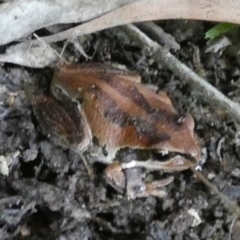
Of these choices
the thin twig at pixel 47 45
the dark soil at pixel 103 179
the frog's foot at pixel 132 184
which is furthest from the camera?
the thin twig at pixel 47 45

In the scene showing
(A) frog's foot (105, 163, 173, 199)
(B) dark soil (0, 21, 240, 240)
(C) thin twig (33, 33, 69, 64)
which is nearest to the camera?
(B) dark soil (0, 21, 240, 240)

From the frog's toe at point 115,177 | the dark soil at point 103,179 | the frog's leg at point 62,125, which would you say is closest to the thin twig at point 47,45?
the dark soil at point 103,179

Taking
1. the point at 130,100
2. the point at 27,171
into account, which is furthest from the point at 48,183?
the point at 130,100

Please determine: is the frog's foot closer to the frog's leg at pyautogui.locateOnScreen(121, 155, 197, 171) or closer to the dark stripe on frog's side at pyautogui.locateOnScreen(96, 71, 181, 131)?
the frog's leg at pyautogui.locateOnScreen(121, 155, 197, 171)

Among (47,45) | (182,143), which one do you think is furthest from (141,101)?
(47,45)

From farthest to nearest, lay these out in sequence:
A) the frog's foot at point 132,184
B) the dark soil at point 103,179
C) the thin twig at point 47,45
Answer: the thin twig at point 47,45
the frog's foot at point 132,184
the dark soil at point 103,179

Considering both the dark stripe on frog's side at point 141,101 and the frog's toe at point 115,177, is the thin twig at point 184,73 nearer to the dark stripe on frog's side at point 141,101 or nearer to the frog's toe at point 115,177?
the dark stripe on frog's side at point 141,101

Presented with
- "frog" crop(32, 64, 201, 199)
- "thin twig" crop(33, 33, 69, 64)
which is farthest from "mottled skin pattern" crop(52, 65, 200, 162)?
"thin twig" crop(33, 33, 69, 64)
